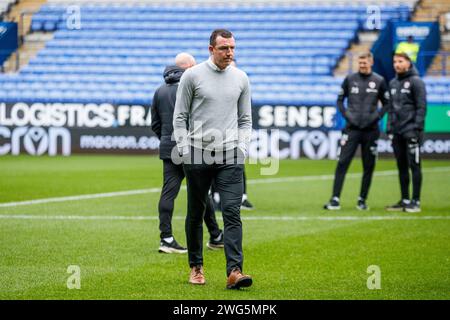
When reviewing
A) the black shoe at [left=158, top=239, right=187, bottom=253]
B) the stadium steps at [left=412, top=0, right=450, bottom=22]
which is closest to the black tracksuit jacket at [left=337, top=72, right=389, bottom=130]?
the black shoe at [left=158, top=239, right=187, bottom=253]

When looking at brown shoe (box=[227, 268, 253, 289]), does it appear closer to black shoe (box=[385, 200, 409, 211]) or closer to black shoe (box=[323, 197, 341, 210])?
black shoe (box=[323, 197, 341, 210])

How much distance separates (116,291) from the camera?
810 centimetres

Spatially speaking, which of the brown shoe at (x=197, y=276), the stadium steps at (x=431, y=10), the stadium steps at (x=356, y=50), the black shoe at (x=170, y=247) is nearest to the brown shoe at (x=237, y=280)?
the brown shoe at (x=197, y=276)

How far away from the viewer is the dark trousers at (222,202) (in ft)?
27.2

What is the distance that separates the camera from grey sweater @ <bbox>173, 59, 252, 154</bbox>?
8305 mm

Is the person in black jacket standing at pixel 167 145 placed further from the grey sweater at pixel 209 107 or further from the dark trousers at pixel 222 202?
the grey sweater at pixel 209 107

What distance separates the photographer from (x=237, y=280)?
8.06 metres

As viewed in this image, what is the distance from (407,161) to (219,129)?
7.03 meters

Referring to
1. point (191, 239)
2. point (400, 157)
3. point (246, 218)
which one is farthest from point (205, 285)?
point (400, 157)

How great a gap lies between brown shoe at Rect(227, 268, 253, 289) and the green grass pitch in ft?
0.25

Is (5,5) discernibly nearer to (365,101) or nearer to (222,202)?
(365,101)

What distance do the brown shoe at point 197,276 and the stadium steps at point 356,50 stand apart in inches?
863

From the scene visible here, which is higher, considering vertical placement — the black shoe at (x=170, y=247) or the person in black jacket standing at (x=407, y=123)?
the person in black jacket standing at (x=407, y=123)

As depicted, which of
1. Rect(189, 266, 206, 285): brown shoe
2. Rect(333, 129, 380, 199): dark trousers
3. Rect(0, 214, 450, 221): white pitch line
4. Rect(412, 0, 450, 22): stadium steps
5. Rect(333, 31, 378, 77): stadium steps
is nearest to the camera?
Rect(189, 266, 206, 285): brown shoe
